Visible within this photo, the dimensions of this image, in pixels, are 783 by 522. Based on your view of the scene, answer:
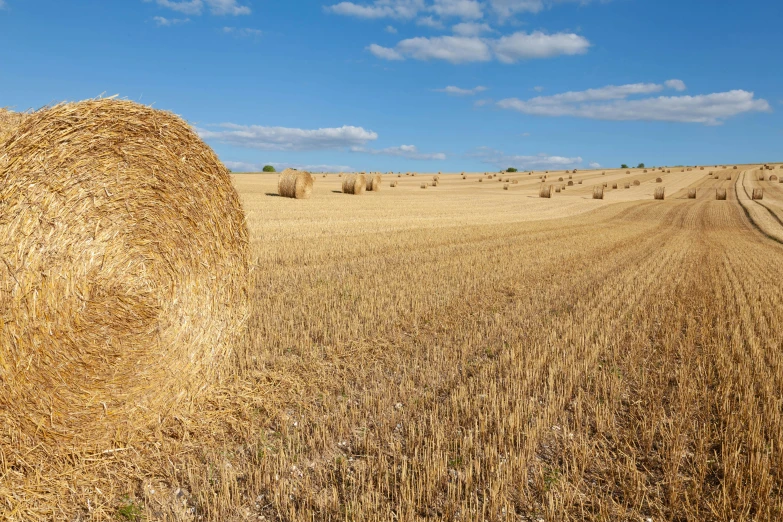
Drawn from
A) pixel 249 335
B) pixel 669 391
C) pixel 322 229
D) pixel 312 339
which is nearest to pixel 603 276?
pixel 669 391

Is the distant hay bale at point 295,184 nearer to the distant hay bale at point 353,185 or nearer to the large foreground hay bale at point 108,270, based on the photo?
the distant hay bale at point 353,185

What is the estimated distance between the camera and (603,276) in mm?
10398

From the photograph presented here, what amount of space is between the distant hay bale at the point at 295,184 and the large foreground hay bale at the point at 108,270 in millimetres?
22680

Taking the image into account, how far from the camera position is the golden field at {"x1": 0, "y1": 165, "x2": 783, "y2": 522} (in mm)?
3211

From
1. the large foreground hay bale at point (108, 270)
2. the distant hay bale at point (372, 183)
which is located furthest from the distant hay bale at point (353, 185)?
the large foreground hay bale at point (108, 270)

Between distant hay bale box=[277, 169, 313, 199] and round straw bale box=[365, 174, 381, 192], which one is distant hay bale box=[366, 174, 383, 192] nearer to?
round straw bale box=[365, 174, 381, 192]

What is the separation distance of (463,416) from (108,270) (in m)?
3.14

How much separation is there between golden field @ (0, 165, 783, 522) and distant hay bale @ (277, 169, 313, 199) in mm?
18275

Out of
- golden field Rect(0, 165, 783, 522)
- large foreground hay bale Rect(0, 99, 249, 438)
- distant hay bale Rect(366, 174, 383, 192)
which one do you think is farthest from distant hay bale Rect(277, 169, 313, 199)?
large foreground hay bale Rect(0, 99, 249, 438)

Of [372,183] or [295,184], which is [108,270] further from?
[372,183]

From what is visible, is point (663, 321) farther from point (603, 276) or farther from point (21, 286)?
point (21, 286)

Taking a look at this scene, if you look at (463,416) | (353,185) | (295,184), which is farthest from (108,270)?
(353,185)

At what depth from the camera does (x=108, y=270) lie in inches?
153

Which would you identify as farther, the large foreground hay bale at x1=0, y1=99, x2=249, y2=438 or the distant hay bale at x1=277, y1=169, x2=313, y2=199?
the distant hay bale at x1=277, y1=169, x2=313, y2=199
